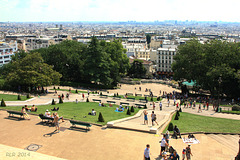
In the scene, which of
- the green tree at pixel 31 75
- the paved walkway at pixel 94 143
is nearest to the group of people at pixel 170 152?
the paved walkway at pixel 94 143

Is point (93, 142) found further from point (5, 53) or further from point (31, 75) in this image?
point (5, 53)

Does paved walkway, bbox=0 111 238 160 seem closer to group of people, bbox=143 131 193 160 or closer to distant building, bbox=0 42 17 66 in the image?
group of people, bbox=143 131 193 160

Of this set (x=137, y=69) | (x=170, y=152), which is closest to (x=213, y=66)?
(x=170, y=152)

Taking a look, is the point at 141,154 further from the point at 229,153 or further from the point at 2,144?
the point at 2,144

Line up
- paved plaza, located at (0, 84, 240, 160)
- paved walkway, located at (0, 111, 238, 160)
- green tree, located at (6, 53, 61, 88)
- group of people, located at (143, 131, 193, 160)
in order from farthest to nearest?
green tree, located at (6, 53, 61, 88) → paved walkway, located at (0, 111, 238, 160) → paved plaza, located at (0, 84, 240, 160) → group of people, located at (143, 131, 193, 160)

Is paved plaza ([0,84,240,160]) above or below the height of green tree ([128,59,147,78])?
above

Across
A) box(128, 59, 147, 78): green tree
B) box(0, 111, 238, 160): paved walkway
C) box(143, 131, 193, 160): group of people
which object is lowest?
box(128, 59, 147, 78): green tree

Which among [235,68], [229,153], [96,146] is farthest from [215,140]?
[235,68]

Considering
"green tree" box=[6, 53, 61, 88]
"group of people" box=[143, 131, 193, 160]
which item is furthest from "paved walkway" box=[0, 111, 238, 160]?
Result: "green tree" box=[6, 53, 61, 88]

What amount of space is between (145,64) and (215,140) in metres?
76.7

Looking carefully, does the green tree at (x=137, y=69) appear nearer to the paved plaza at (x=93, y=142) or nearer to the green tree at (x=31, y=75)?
the green tree at (x=31, y=75)

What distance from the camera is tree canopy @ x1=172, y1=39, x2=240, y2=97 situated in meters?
48.3

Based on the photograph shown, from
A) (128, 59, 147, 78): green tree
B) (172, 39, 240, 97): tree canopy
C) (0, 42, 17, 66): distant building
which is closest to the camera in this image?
(172, 39, 240, 97): tree canopy

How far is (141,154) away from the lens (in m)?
16.8
